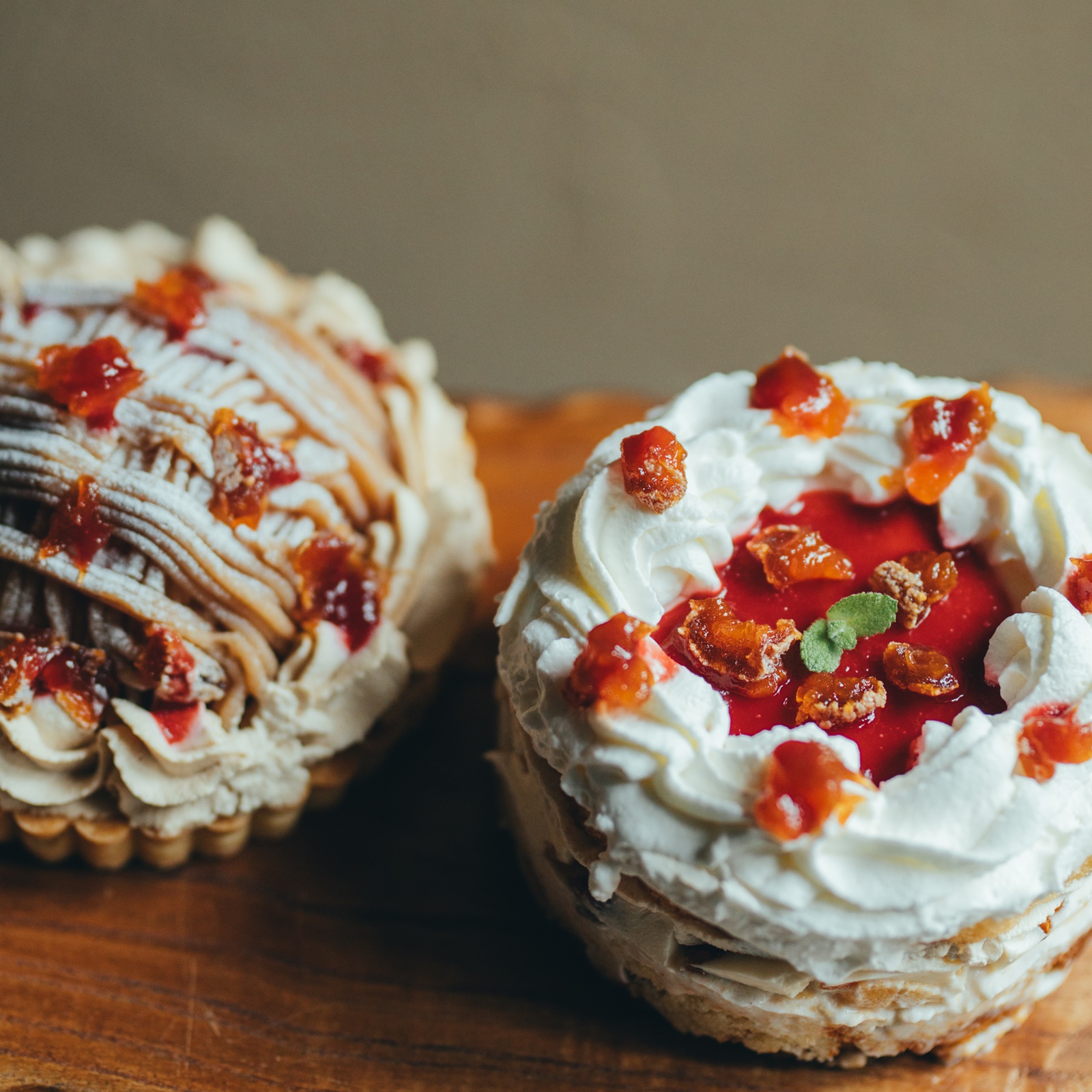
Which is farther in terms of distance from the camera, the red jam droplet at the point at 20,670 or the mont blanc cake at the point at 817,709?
the red jam droplet at the point at 20,670

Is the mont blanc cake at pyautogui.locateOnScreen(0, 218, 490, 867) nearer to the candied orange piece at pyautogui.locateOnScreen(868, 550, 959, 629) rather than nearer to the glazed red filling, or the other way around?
the glazed red filling

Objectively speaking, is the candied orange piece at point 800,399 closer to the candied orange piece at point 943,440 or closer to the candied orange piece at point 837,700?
the candied orange piece at point 943,440

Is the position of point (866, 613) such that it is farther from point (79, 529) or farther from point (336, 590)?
point (79, 529)

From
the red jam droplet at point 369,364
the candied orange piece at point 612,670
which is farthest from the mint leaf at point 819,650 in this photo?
the red jam droplet at point 369,364

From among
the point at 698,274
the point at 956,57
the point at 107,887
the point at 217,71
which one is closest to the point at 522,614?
the point at 107,887

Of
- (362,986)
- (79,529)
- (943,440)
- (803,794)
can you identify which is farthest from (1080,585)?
(79,529)

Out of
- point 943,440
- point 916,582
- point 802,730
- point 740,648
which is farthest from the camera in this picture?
point 943,440
